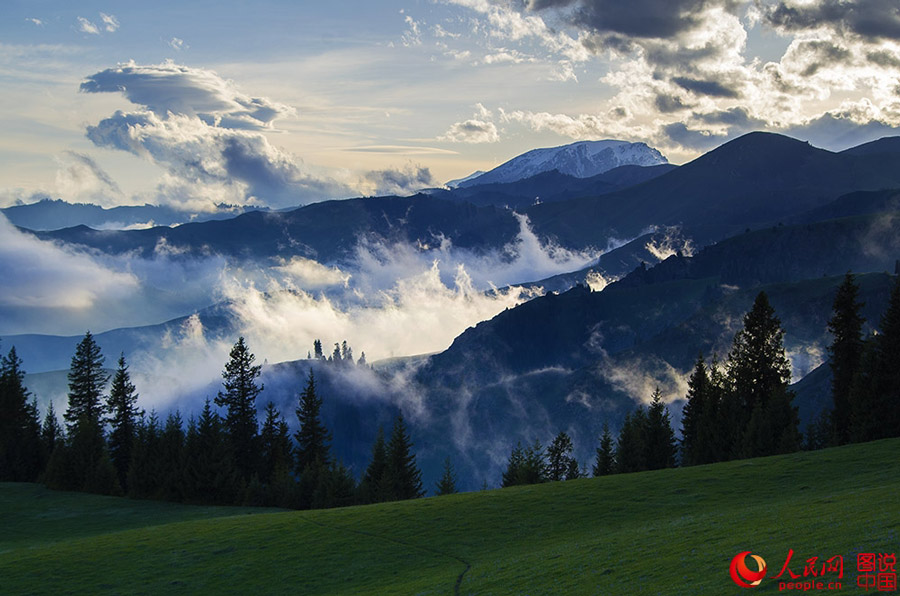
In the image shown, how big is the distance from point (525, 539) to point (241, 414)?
66.3 metres

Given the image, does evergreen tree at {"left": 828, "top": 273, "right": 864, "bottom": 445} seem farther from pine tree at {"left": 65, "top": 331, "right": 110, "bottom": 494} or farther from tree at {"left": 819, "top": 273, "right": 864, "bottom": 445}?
pine tree at {"left": 65, "top": 331, "right": 110, "bottom": 494}

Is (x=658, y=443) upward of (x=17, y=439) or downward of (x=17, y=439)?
downward

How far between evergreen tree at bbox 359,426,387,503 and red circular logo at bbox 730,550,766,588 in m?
65.2

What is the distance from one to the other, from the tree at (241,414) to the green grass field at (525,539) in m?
30.2

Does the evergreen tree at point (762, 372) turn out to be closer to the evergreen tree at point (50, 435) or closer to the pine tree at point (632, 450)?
the pine tree at point (632, 450)

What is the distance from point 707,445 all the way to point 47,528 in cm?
8157

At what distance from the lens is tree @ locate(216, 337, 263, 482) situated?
341ft

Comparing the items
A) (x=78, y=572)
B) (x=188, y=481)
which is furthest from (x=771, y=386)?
(x=78, y=572)

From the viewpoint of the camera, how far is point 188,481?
87.9 metres

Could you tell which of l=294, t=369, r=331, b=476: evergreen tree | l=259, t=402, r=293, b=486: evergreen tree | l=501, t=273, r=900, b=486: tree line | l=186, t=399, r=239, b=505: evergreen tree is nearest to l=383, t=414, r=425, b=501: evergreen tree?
l=294, t=369, r=331, b=476: evergreen tree

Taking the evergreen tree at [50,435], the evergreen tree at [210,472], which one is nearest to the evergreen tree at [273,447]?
the evergreen tree at [210,472]

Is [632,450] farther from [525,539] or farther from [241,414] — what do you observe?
[241,414]

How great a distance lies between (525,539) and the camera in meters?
50.0

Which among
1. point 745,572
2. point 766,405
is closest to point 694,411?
point 766,405
